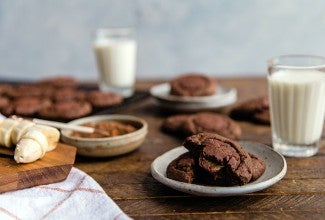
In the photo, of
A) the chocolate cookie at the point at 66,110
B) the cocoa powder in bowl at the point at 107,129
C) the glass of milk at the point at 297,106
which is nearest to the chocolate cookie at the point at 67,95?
the chocolate cookie at the point at 66,110

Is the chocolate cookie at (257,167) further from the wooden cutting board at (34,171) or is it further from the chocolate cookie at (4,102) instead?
the chocolate cookie at (4,102)

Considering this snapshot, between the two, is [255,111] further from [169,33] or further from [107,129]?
[169,33]

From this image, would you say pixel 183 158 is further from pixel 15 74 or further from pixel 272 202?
pixel 15 74

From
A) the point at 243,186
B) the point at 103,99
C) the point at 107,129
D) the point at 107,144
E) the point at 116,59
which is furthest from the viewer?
the point at 116,59

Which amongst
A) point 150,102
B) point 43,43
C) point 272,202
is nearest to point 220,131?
point 272,202

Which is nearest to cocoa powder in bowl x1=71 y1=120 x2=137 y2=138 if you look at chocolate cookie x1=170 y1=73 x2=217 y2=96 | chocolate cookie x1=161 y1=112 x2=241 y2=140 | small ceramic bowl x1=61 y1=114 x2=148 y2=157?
small ceramic bowl x1=61 y1=114 x2=148 y2=157

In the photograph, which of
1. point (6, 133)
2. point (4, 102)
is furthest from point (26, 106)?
point (6, 133)

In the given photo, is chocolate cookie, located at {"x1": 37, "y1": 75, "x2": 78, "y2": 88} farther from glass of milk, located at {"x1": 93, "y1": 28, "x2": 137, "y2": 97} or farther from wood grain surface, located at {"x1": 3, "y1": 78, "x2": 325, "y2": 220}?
wood grain surface, located at {"x1": 3, "y1": 78, "x2": 325, "y2": 220}
